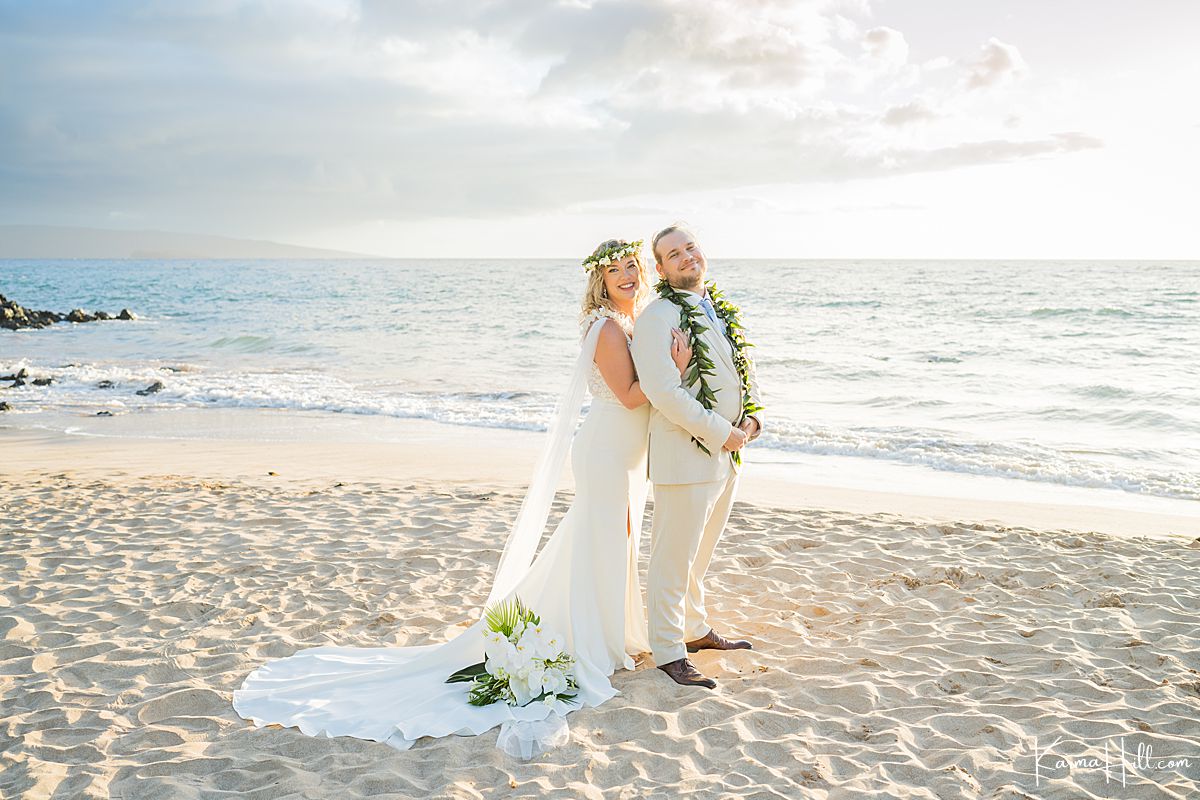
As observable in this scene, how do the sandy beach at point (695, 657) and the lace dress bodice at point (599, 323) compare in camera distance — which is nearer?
the sandy beach at point (695, 657)

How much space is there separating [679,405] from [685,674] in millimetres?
1488

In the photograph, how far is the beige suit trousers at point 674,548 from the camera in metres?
4.39

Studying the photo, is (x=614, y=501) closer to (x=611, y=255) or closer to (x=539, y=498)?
(x=539, y=498)

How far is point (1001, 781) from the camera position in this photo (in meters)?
3.54

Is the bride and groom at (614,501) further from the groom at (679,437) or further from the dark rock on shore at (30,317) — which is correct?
the dark rock on shore at (30,317)

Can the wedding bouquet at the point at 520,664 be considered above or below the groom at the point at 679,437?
below

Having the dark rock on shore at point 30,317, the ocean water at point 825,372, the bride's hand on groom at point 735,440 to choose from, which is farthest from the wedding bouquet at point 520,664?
the dark rock on shore at point 30,317

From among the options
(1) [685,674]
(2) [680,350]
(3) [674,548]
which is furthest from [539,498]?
(1) [685,674]

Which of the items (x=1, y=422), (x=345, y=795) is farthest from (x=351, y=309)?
(x=345, y=795)

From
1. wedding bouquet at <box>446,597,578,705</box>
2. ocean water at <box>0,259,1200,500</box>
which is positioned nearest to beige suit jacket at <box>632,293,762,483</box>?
wedding bouquet at <box>446,597,578,705</box>

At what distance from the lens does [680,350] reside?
4.23m

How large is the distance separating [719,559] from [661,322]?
3.03 m

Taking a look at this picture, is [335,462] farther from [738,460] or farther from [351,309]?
[351,309]

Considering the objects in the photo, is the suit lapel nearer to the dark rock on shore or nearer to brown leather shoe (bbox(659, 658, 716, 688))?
brown leather shoe (bbox(659, 658, 716, 688))
